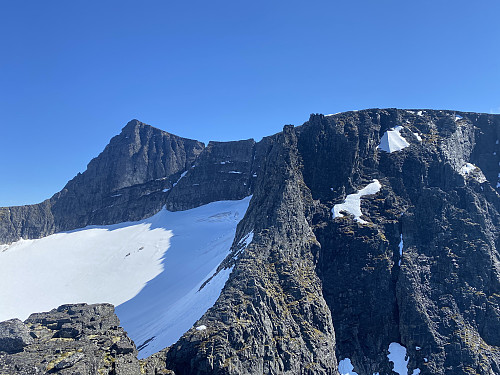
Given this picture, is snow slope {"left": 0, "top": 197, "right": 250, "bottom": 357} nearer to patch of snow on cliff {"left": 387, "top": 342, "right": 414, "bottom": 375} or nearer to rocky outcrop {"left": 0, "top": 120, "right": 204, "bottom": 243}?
rocky outcrop {"left": 0, "top": 120, "right": 204, "bottom": 243}

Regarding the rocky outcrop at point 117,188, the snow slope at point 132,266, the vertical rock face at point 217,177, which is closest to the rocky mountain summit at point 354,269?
the snow slope at point 132,266

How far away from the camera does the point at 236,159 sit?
141 m

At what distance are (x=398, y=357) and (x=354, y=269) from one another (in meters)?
13.8

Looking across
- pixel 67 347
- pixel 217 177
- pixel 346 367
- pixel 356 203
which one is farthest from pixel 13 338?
pixel 217 177

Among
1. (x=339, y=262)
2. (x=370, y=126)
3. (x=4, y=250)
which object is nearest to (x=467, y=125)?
(x=370, y=126)

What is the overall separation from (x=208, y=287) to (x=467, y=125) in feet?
221

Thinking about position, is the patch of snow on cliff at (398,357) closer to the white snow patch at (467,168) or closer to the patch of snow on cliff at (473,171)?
the patch of snow on cliff at (473,171)

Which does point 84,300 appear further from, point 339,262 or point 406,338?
point 406,338

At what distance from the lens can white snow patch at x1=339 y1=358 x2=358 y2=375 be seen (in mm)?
54875

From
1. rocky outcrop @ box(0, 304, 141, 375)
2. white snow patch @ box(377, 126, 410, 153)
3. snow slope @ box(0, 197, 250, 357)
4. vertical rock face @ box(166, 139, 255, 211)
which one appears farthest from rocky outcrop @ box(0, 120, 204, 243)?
rocky outcrop @ box(0, 304, 141, 375)

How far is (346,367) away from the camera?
183ft

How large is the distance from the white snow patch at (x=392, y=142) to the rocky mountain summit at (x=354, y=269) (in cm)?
41

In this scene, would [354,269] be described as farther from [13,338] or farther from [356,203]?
[13,338]

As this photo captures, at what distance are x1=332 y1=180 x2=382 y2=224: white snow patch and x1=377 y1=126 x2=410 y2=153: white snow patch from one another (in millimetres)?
8754
